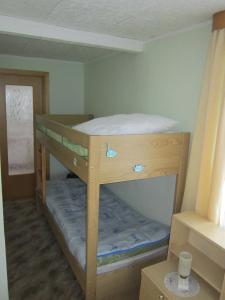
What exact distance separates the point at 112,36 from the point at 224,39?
1.11 m

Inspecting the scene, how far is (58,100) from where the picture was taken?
3.92m

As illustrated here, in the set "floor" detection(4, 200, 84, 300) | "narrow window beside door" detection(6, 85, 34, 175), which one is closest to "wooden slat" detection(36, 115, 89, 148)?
"floor" detection(4, 200, 84, 300)

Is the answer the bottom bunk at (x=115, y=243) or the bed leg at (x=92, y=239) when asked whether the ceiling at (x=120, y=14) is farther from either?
the bottom bunk at (x=115, y=243)

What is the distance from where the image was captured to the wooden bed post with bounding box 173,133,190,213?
2016 mm

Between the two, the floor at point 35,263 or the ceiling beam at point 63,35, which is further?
the floor at point 35,263

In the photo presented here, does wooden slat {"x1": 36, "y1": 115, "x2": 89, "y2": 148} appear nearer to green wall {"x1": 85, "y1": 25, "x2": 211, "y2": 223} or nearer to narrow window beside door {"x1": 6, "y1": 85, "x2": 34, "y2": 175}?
green wall {"x1": 85, "y1": 25, "x2": 211, "y2": 223}

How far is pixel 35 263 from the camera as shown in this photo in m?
2.48

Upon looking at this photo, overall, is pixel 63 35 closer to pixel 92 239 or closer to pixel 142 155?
pixel 142 155

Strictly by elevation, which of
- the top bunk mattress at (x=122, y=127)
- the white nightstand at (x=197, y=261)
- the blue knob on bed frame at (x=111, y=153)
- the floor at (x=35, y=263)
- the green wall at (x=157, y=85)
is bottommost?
the floor at (x=35, y=263)

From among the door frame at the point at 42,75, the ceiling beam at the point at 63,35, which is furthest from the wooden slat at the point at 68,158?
the door frame at the point at 42,75

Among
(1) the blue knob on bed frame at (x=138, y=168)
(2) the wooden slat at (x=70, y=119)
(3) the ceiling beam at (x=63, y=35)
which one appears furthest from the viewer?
(2) the wooden slat at (x=70, y=119)

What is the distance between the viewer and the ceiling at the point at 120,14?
5.14 feet

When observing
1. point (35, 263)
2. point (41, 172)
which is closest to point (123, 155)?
point (35, 263)

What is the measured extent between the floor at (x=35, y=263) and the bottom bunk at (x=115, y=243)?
0.17 meters
